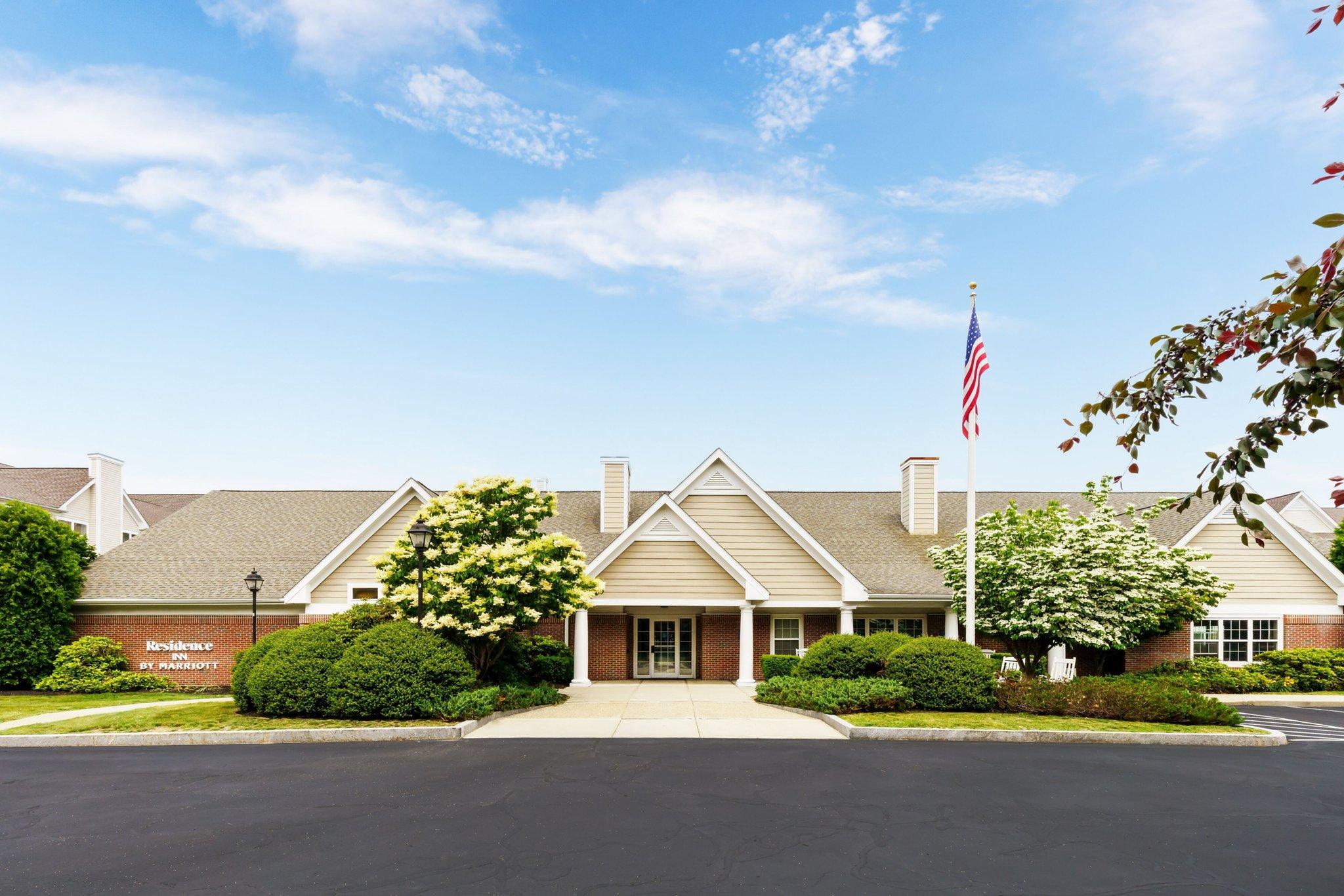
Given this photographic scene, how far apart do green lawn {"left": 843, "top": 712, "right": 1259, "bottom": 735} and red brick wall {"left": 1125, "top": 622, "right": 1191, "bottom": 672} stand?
8.85m

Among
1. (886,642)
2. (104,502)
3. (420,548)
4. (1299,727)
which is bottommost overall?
(1299,727)

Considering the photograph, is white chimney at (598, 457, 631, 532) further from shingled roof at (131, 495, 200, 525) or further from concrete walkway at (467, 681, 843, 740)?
shingled roof at (131, 495, 200, 525)

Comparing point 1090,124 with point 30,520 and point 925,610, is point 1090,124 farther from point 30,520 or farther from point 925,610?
point 30,520

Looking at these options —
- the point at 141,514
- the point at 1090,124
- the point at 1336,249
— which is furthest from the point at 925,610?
the point at 141,514

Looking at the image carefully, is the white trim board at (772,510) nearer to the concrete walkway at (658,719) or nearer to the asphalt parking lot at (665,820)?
the concrete walkway at (658,719)

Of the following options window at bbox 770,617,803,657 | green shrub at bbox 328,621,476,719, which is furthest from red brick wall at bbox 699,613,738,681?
green shrub at bbox 328,621,476,719

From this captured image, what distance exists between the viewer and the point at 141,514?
44.1 m

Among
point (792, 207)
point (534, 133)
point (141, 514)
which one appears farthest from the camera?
point (141, 514)

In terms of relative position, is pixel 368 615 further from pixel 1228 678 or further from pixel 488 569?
pixel 1228 678

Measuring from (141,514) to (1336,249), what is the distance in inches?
2012

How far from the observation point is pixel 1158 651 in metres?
24.9

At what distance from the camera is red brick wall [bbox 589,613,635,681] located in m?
25.3

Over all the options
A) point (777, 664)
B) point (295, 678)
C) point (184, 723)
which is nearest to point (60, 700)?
point (184, 723)

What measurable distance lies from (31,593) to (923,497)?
2648 centimetres
